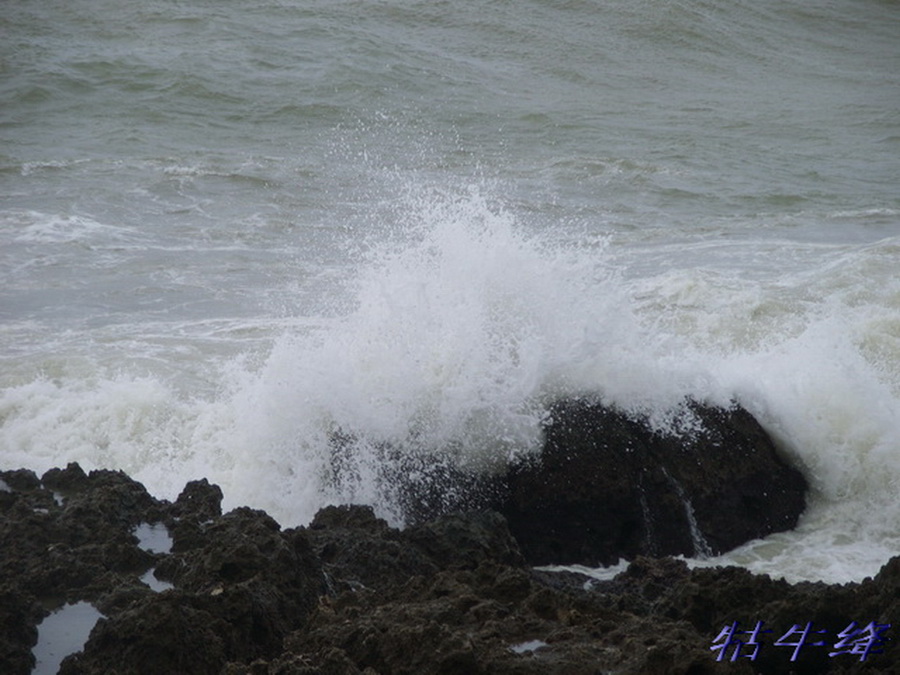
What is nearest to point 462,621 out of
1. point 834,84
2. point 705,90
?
point 705,90

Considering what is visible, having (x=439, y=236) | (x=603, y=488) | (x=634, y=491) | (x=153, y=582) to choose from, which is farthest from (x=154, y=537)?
(x=439, y=236)

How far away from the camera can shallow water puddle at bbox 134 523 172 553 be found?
219 inches

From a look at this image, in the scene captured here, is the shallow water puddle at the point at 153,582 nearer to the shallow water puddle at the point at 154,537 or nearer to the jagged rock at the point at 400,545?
the shallow water puddle at the point at 154,537

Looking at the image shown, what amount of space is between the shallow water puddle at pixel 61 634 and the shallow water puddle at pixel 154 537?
59 cm

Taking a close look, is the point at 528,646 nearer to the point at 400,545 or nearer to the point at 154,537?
the point at 400,545

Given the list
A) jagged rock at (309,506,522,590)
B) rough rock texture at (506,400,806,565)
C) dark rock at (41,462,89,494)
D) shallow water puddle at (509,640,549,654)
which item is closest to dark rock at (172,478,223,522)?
jagged rock at (309,506,522,590)

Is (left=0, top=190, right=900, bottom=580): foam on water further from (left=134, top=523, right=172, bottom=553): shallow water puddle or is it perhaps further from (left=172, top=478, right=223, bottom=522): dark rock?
(left=134, top=523, right=172, bottom=553): shallow water puddle

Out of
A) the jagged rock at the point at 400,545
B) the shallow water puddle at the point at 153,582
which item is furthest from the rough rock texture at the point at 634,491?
the shallow water puddle at the point at 153,582

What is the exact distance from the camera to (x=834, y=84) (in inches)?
938

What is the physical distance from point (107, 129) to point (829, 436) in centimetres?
1312

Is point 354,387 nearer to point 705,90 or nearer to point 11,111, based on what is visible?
point 11,111

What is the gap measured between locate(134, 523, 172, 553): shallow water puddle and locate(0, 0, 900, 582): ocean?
0.99m

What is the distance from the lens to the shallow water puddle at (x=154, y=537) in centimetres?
557

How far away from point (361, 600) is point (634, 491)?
86.7 inches
